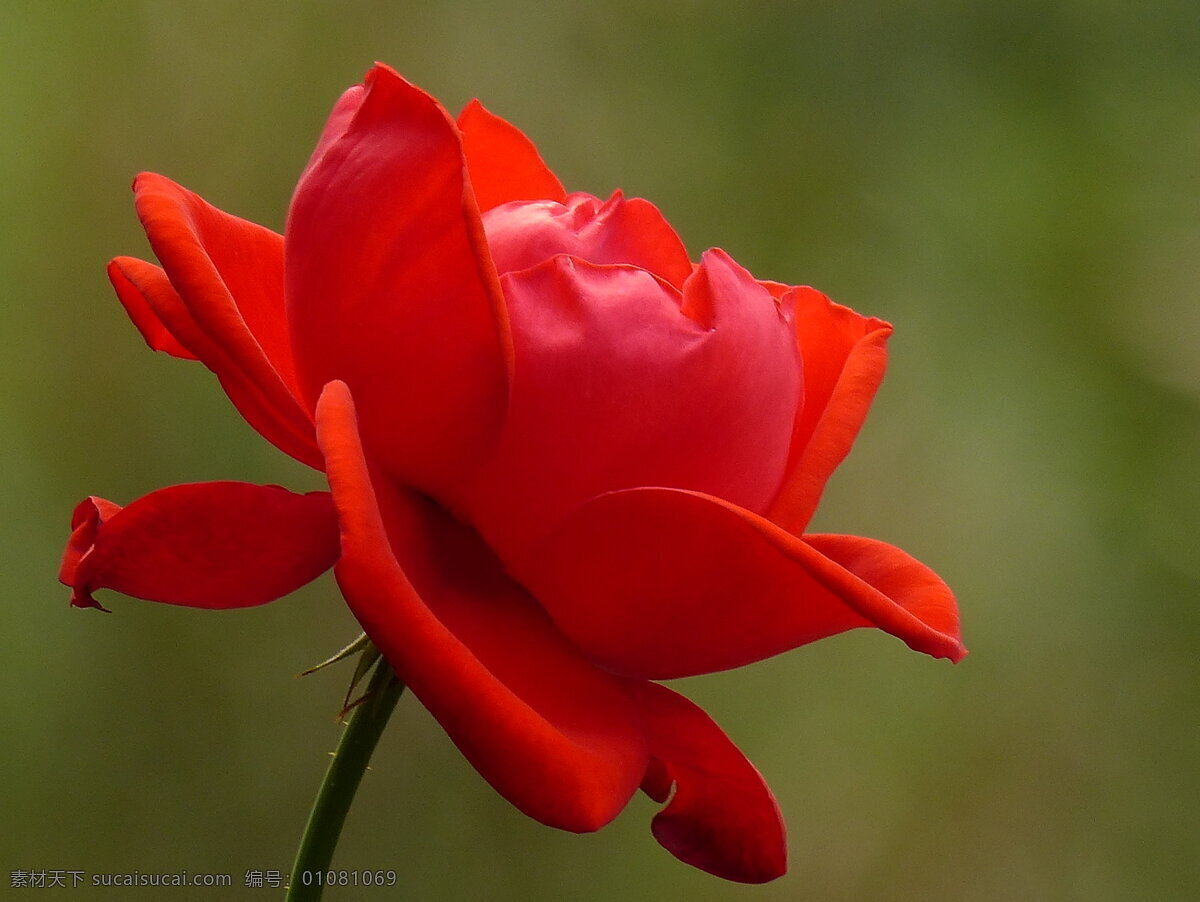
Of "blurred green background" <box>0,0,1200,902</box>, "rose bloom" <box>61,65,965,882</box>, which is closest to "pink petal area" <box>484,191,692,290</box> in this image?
"rose bloom" <box>61,65,965,882</box>

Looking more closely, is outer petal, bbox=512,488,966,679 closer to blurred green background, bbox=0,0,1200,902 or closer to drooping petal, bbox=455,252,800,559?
drooping petal, bbox=455,252,800,559

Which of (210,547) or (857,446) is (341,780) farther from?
(857,446)

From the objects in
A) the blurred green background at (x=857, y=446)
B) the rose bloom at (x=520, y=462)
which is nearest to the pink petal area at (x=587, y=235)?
the rose bloom at (x=520, y=462)

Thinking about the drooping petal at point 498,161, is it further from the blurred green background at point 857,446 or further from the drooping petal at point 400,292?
the blurred green background at point 857,446

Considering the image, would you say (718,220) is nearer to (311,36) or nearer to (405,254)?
(311,36)

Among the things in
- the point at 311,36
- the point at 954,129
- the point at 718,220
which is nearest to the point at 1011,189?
the point at 954,129

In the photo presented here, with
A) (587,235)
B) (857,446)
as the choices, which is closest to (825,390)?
(587,235)

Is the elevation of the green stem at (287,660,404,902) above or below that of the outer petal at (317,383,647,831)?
below

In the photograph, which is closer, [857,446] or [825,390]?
[825,390]
